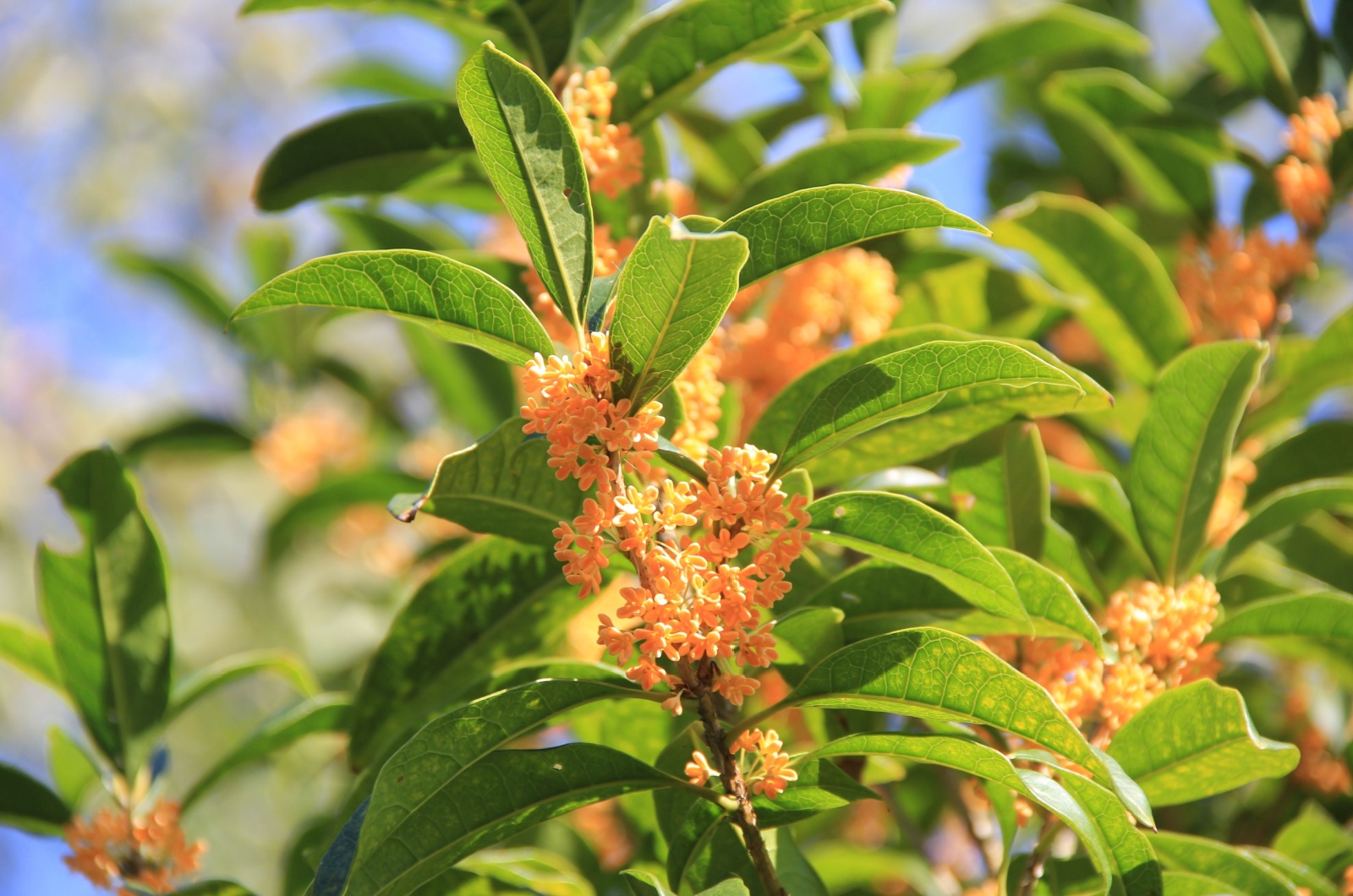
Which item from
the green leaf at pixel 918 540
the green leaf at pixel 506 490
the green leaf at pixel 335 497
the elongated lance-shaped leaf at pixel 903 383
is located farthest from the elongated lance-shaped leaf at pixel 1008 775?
the green leaf at pixel 335 497

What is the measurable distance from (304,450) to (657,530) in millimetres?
2269

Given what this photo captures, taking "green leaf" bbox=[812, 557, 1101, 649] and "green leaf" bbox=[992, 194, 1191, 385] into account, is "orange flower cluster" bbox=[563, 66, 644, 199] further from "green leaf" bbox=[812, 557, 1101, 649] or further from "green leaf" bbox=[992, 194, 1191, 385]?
"green leaf" bbox=[992, 194, 1191, 385]

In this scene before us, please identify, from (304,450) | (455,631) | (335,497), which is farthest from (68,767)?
(304,450)

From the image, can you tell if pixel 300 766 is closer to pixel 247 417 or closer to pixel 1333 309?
pixel 247 417

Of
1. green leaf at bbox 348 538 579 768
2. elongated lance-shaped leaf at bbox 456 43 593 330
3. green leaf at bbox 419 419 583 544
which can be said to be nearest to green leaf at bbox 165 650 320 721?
green leaf at bbox 348 538 579 768

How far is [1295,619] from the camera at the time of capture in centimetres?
161

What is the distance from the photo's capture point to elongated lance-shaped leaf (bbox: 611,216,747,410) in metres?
1.06

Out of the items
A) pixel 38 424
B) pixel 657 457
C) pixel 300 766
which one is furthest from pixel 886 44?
pixel 38 424

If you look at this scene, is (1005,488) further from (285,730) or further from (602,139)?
(285,730)

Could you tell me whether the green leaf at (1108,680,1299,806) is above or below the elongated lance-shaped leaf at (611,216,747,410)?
below

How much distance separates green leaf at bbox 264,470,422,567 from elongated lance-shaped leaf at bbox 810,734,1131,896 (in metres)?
1.33

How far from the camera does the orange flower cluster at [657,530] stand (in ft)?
3.67

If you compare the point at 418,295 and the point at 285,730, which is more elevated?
the point at 418,295

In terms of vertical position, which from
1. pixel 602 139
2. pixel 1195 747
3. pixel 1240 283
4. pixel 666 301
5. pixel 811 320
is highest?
pixel 602 139
